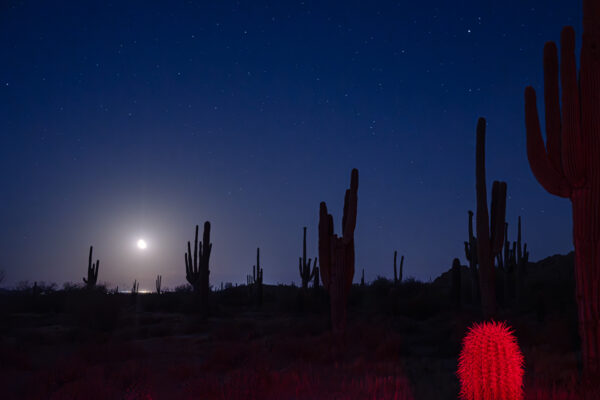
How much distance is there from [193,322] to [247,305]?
12.9 meters

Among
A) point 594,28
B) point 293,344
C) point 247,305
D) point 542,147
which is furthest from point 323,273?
point 247,305

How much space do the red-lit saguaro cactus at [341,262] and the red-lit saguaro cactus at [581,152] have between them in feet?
22.2

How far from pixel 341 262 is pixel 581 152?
8.00 metres

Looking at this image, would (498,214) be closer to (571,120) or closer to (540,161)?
(540,161)

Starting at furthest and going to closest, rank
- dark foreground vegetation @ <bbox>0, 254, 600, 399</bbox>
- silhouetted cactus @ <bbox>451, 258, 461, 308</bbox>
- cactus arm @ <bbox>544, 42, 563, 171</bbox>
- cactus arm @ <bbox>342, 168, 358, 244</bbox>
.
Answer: silhouetted cactus @ <bbox>451, 258, 461, 308</bbox> < cactus arm @ <bbox>342, 168, 358, 244</bbox> < cactus arm @ <bbox>544, 42, 563, 171</bbox> < dark foreground vegetation @ <bbox>0, 254, 600, 399</bbox>

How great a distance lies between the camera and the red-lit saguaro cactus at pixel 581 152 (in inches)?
293

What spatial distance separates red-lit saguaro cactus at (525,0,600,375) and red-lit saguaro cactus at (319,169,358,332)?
675cm

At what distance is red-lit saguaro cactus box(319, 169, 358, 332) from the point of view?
14094 mm

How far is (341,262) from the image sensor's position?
14445 millimetres

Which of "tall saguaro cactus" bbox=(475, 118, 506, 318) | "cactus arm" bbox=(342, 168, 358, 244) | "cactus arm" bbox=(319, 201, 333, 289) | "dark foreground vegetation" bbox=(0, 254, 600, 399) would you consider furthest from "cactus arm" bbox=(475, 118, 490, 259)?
"cactus arm" bbox=(319, 201, 333, 289)

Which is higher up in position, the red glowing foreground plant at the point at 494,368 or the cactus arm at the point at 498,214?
A: the cactus arm at the point at 498,214

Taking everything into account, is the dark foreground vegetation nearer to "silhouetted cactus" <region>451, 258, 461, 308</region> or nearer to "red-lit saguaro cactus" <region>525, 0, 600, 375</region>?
"silhouetted cactus" <region>451, 258, 461, 308</region>

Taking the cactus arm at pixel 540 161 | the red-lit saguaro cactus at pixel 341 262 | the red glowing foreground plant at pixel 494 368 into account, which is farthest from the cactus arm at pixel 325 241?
the red glowing foreground plant at pixel 494 368

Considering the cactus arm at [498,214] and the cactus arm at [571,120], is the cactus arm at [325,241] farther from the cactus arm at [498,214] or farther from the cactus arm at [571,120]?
the cactus arm at [571,120]
